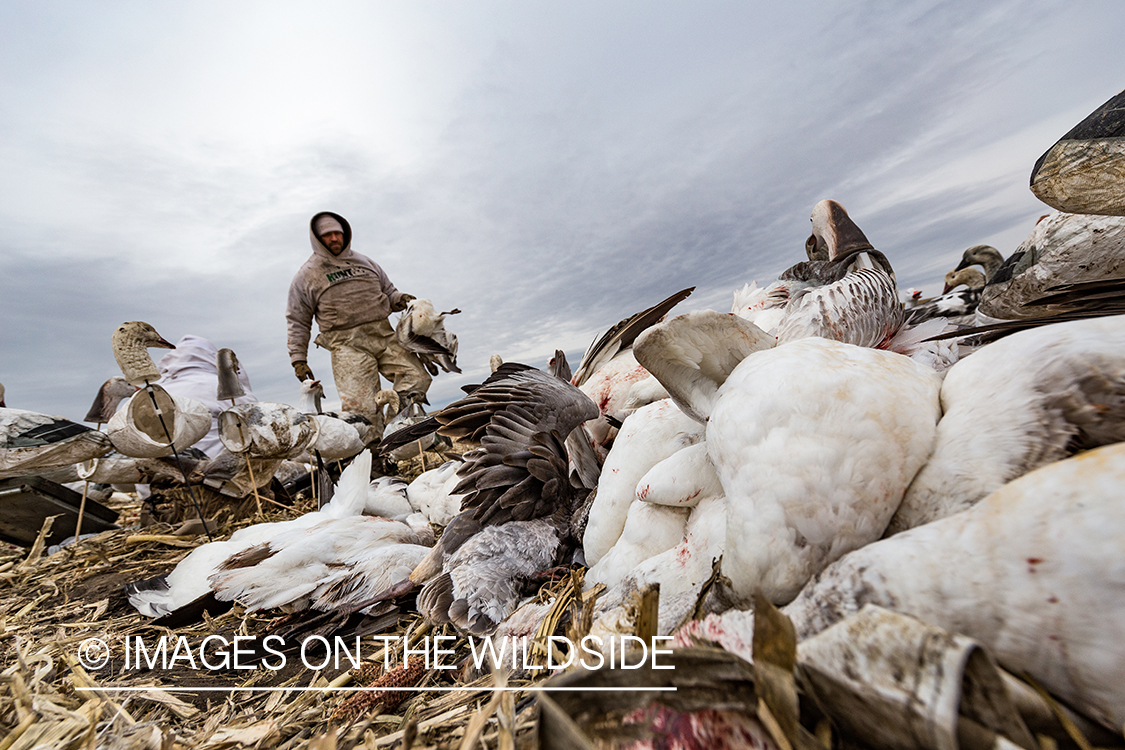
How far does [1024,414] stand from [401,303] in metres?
7.40

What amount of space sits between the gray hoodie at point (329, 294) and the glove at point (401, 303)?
320mm

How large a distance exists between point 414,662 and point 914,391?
1531 millimetres

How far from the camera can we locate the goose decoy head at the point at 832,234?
2193 mm

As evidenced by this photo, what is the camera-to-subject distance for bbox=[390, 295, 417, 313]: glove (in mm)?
7234

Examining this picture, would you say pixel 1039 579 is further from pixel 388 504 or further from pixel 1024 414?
pixel 388 504

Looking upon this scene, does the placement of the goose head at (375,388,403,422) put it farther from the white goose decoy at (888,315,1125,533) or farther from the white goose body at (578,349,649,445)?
the white goose decoy at (888,315,1125,533)

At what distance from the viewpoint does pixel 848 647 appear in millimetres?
601

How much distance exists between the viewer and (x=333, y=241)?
658 centimetres

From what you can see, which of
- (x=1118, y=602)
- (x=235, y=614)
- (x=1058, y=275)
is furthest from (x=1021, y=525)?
(x=235, y=614)

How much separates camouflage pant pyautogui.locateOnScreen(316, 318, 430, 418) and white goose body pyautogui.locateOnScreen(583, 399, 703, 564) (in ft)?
20.2

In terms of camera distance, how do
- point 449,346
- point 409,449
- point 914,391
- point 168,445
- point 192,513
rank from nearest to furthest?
point 914,391
point 168,445
point 192,513
point 409,449
point 449,346

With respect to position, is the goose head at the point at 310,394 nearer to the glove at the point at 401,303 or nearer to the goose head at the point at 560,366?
the glove at the point at 401,303

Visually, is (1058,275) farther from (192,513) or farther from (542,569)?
(192,513)

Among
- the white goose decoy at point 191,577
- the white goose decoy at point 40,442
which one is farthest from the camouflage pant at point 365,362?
the white goose decoy at point 191,577
